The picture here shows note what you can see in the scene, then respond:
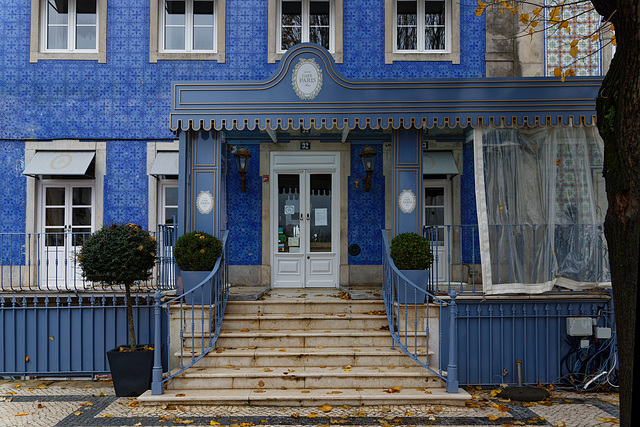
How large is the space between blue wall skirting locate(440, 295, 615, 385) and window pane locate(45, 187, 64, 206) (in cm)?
715

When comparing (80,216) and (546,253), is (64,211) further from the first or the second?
(546,253)

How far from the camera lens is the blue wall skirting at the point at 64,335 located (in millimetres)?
6941

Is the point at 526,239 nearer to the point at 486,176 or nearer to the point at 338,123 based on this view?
the point at 486,176

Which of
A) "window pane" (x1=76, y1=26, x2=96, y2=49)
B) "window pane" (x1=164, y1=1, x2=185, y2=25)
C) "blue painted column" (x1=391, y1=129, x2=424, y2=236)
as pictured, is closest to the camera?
"blue painted column" (x1=391, y1=129, x2=424, y2=236)

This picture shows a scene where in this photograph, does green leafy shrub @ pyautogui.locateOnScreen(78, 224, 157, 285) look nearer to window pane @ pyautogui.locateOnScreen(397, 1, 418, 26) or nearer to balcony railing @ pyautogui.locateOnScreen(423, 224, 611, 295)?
balcony railing @ pyautogui.locateOnScreen(423, 224, 611, 295)

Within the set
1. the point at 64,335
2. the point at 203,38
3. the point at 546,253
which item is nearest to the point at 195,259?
the point at 64,335

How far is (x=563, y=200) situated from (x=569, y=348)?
1.94m

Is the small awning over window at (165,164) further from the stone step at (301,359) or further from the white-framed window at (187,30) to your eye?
the stone step at (301,359)

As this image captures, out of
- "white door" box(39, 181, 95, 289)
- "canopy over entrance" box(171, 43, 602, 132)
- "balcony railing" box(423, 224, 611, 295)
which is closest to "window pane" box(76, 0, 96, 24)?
"white door" box(39, 181, 95, 289)

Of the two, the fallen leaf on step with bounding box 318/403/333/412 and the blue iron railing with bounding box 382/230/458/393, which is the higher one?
the blue iron railing with bounding box 382/230/458/393

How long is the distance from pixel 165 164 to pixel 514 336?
21.0ft

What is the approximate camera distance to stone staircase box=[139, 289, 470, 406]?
18.3ft

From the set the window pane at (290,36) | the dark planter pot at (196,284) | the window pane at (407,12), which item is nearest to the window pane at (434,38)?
the window pane at (407,12)

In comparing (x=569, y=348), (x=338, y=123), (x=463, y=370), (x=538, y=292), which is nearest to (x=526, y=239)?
(x=538, y=292)
